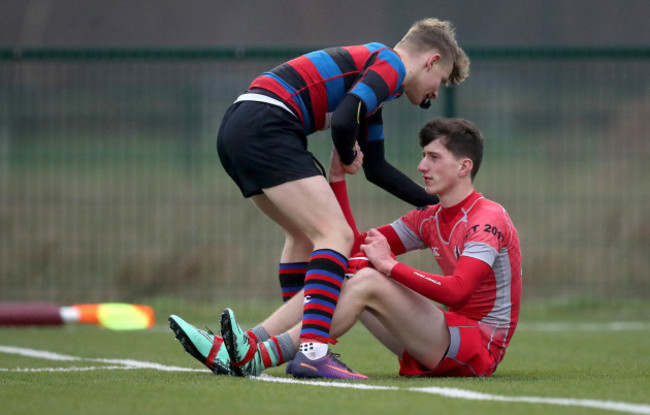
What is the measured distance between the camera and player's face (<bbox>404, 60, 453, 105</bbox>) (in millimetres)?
4672

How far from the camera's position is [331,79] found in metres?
4.62

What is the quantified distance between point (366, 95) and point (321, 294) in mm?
800

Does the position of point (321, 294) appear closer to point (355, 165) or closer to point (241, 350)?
point (241, 350)

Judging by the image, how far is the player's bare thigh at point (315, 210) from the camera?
14.5 ft

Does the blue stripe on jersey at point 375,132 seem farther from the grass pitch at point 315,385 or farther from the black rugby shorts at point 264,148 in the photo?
the grass pitch at point 315,385

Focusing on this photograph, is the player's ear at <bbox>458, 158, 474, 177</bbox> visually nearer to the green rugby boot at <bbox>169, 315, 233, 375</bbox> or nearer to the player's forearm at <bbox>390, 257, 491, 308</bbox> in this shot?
the player's forearm at <bbox>390, 257, 491, 308</bbox>

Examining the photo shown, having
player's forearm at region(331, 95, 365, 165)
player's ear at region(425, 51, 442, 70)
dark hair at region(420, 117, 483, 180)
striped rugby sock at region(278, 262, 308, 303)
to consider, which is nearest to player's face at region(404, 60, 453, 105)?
player's ear at region(425, 51, 442, 70)

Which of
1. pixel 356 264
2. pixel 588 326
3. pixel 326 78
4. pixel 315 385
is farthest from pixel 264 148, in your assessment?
pixel 588 326

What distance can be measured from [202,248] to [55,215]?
1148 millimetres

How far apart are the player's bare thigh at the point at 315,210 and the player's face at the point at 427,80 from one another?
59 cm

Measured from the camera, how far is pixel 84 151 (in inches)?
330

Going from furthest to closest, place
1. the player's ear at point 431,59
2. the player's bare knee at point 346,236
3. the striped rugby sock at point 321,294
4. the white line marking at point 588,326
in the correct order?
1. the white line marking at point 588,326
2. the player's ear at point 431,59
3. the player's bare knee at point 346,236
4. the striped rugby sock at point 321,294

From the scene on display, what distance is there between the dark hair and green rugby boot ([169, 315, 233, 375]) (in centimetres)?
122

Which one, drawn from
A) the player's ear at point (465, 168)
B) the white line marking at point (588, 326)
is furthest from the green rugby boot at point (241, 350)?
the white line marking at point (588, 326)
